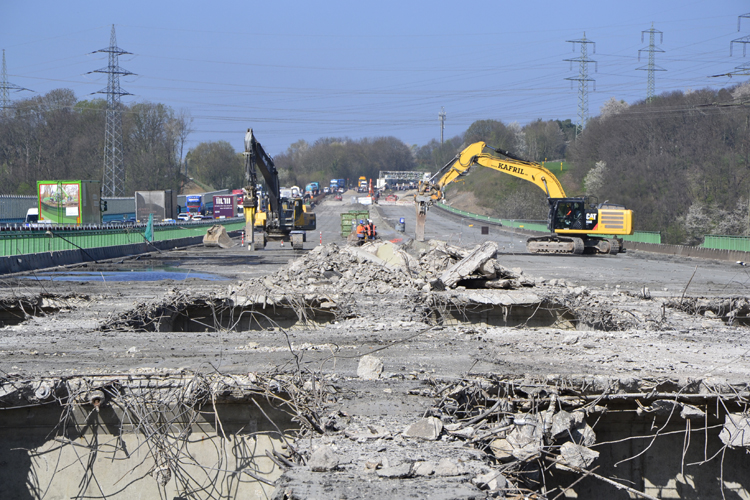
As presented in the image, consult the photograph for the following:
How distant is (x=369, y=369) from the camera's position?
7617 millimetres

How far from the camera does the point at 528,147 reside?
117m

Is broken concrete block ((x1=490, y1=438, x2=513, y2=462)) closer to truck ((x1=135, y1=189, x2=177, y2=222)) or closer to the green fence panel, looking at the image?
the green fence panel

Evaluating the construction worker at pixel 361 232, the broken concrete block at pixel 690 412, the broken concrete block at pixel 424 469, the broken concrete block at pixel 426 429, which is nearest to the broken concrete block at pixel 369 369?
the broken concrete block at pixel 426 429

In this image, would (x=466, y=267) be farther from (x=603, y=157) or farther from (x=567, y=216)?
(x=603, y=157)

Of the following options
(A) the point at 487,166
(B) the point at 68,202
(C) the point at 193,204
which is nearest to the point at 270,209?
(A) the point at 487,166

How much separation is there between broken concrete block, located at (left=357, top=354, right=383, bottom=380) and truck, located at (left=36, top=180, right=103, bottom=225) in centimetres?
3637

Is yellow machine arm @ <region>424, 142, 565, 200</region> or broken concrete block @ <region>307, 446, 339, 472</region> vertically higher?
yellow machine arm @ <region>424, 142, 565, 200</region>

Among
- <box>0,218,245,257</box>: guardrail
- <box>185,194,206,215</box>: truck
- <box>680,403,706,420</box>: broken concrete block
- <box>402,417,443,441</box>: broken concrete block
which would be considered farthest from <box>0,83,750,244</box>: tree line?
<box>402,417,443,441</box>: broken concrete block

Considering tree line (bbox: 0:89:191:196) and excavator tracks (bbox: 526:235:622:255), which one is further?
tree line (bbox: 0:89:191:196)

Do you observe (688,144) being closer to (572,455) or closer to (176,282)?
(176,282)

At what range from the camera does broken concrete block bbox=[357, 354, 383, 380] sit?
7514 mm

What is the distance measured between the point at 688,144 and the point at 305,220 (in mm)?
42533

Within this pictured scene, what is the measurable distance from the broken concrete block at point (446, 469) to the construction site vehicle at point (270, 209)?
23.2m

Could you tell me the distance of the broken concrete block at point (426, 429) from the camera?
5.52 metres
